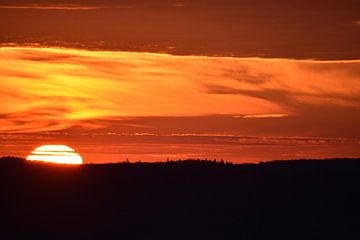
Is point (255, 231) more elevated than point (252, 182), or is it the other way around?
point (252, 182)

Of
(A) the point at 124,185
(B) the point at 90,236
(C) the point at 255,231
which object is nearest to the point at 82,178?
(A) the point at 124,185

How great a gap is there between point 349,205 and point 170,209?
645 centimetres

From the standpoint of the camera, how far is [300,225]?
42.4m

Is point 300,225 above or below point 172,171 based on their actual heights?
below

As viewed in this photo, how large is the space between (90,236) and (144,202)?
3122mm

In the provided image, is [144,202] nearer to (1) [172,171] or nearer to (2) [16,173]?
(1) [172,171]

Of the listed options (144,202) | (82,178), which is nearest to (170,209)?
(144,202)

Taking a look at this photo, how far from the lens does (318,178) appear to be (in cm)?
4578

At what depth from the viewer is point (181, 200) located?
43.7 m

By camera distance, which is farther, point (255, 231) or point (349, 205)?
point (349, 205)

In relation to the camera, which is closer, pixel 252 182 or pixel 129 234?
pixel 129 234

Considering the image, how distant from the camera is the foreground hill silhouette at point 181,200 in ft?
136

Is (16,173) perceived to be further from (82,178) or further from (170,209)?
(170,209)

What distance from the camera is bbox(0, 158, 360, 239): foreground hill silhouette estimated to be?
41.6 m
